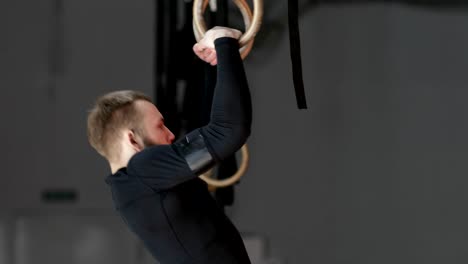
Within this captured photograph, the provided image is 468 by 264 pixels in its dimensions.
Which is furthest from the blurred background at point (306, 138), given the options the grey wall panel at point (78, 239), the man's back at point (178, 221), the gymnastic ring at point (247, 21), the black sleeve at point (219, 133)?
the black sleeve at point (219, 133)

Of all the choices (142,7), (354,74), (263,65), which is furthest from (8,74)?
(354,74)

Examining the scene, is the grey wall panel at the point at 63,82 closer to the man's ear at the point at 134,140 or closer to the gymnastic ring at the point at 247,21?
the gymnastic ring at the point at 247,21

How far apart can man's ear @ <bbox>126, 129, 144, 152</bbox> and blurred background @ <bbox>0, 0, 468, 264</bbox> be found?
285cm

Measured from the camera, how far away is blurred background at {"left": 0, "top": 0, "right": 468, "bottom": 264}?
13.3ft

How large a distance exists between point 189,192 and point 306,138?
291cm

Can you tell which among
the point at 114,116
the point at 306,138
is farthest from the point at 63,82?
the point at 114,116

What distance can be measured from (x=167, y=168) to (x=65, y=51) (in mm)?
3246

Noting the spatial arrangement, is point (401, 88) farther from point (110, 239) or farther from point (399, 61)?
point (110, 239)

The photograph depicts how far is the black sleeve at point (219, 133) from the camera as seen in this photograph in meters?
1.05

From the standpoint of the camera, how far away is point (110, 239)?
4.12 m

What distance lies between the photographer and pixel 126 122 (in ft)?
3.99

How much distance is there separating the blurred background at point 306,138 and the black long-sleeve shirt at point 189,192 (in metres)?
2.79

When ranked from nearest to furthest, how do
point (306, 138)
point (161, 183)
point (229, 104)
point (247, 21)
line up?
1. point (229, 104)
2. point (161, 183)
3. point (247, 21)
4. point (306, 138)

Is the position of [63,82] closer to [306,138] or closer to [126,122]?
[306,138]
